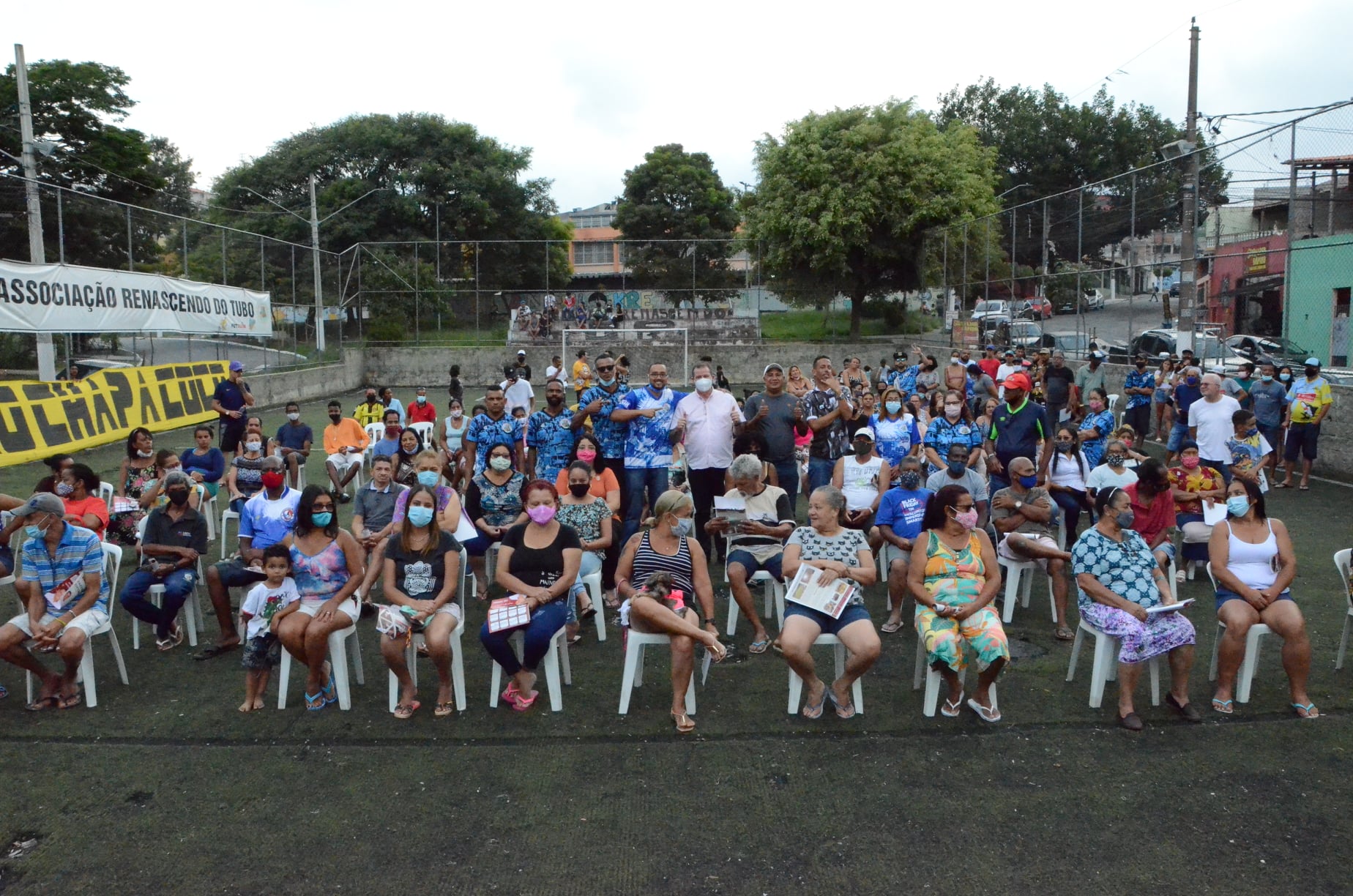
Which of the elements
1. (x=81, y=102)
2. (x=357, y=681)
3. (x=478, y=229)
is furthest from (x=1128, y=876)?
(x=478, y=229)

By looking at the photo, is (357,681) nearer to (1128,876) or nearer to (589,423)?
(589,423)

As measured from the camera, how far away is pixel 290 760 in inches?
194

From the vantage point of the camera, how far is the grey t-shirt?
8.08m

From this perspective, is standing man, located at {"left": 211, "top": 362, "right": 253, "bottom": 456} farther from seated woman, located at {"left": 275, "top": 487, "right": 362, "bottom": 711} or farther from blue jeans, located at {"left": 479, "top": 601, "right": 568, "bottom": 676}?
blue jeans, located at {"left": 479, "top": 601, "right": 568, "bottom": 676}

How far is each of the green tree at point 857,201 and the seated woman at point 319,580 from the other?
26.2m

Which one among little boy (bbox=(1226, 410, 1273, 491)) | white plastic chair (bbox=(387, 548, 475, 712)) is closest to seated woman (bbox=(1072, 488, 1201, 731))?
white plastic chair (bbox=(387, 548, 475, 712))

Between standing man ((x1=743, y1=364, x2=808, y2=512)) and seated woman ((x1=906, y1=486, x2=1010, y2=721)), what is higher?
standing man ((x1=743, y1=364, x2=808, y2=512))

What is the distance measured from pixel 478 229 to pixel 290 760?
4017 cm

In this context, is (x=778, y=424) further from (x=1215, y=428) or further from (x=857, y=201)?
(x=857, y=201)

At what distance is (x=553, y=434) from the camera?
27.3 feet

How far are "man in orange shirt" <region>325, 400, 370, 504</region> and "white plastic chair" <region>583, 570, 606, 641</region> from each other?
484 centimetres

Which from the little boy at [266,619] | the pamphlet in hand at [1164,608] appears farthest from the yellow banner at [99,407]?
the pamphlet in hand at [1164,608]

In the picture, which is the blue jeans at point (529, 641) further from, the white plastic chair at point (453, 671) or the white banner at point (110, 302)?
the white banner at point (110, 302)

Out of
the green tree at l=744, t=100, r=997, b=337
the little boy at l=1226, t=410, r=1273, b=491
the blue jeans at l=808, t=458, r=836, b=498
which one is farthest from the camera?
the green tree at l=744, t=100, r=997, b=337
